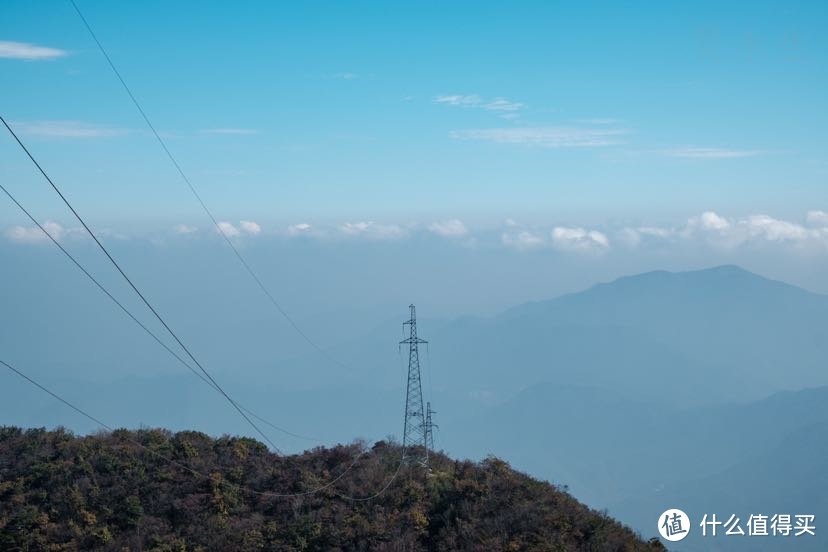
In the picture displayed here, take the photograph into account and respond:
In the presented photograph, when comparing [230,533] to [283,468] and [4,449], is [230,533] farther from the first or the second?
[4,449]

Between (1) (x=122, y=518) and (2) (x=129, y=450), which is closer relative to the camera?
(1) (x=122, y=518)

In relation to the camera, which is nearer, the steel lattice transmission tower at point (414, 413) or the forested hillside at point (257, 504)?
the forested hillside at point (257, 504)

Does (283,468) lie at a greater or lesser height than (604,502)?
lesser

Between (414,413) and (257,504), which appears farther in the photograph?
(414,413)

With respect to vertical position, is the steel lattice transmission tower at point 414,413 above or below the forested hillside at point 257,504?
above

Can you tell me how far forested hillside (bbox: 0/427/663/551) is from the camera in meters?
21.2

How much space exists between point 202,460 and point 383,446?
7382mm

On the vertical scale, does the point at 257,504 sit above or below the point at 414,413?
below

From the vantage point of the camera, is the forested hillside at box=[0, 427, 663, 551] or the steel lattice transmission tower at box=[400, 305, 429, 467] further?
the steel lattice transmission tower at box=[400, 305, 429, 467]

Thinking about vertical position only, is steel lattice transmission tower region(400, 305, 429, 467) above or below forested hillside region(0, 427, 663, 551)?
above

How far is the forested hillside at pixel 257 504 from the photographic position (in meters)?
21.2

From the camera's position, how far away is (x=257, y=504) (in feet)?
77.9

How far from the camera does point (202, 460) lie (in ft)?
84.2

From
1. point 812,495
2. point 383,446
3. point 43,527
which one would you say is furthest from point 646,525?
point 43,527
